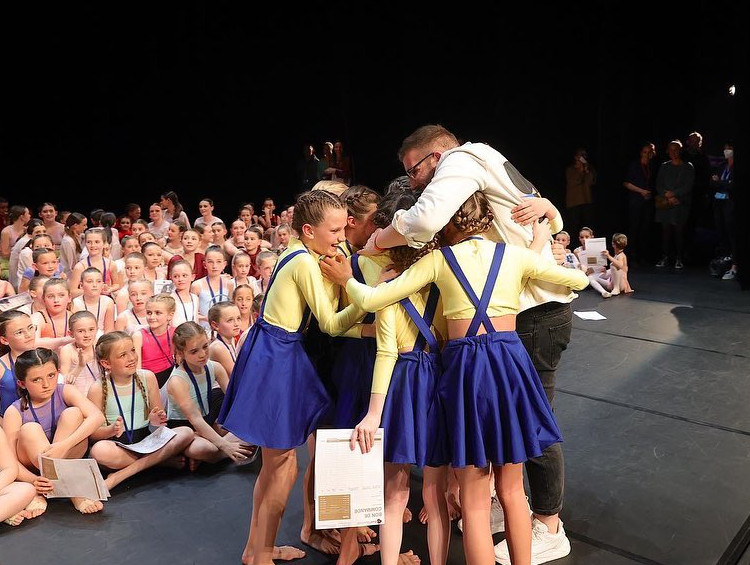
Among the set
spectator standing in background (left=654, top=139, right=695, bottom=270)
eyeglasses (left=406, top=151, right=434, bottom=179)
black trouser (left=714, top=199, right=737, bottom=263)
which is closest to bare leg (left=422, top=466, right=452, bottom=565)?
eyeglasses (left=406, top=151, right=434, bottom=179)

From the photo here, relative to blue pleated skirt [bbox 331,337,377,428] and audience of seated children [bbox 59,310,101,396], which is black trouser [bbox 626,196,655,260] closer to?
audience of seated children [bbox 59,310,101,396]

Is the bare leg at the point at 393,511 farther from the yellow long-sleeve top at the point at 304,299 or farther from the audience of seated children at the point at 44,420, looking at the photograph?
the audience of seated children at the point at 44,420

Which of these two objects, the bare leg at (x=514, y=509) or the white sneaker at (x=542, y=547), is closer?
the bare leg at (x=514, y=509)

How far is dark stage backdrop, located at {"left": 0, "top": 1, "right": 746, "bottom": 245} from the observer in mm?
8602

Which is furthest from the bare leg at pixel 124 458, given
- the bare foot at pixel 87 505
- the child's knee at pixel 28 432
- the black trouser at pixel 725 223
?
the black trouser at pixel 725 223

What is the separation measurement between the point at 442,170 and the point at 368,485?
3.04 feet

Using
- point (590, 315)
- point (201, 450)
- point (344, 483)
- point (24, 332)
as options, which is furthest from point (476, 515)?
point (590, 315)

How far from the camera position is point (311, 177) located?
10484 millimetres

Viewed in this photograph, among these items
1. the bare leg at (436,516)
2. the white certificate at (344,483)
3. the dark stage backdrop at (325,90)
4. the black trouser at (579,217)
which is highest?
the dark stage backdrop at (325,90)

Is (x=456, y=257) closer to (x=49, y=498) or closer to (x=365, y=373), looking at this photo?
(x=365, y=373)

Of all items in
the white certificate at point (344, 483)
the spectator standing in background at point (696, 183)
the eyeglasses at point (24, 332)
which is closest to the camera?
the white certificate at point (344, 483)

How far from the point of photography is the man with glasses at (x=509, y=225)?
6.24 feet

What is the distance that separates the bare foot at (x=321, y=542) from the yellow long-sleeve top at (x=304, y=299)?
2.87 feet

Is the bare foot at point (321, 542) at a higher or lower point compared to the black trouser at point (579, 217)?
lower
